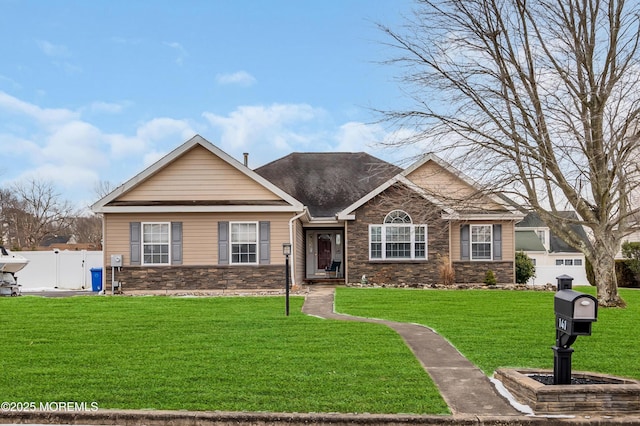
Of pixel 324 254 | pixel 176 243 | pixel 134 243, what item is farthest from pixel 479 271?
pixel 134 243

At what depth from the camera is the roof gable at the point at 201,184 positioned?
20109 mm

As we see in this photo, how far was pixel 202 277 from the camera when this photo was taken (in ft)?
66.2

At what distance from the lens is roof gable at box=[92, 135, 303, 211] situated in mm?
20109

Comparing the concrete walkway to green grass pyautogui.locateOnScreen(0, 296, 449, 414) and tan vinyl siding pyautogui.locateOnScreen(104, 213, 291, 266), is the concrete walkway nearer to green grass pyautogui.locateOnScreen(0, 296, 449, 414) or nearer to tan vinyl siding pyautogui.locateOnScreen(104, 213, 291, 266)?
green grass pyautogui.locateOnScreen(0, 296, 449, 414)

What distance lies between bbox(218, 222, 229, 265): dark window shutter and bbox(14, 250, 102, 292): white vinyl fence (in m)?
7.08

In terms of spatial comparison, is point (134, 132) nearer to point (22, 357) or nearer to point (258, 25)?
point (258, 25)

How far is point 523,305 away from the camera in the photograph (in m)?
15.1

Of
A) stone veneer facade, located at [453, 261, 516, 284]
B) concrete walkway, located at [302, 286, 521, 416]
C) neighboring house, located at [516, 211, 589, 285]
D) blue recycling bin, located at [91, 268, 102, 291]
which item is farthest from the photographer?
neighboring house, located at [516, 211, 589, 285]

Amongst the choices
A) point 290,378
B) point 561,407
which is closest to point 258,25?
point 290,378

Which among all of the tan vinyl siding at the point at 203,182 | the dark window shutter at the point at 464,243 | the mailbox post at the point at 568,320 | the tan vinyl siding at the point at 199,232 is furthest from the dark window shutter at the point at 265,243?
the mailbox post at the point at 568,320

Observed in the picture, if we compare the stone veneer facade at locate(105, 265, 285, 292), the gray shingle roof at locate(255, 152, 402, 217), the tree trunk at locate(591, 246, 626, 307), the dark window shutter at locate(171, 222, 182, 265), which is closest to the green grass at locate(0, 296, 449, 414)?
the stone veneer facade at locate(105, 265, 285, 292)

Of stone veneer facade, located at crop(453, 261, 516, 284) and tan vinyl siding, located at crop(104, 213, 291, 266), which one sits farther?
stone veneer facade, located at crop(453, 261, 516, 284)

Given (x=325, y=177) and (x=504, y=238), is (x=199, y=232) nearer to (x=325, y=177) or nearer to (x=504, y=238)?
(x=325, y=177)

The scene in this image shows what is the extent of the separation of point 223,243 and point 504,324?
1123cm
